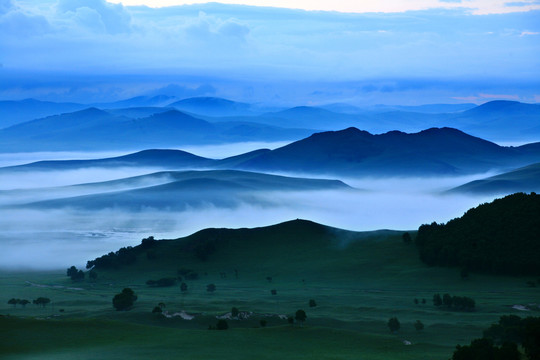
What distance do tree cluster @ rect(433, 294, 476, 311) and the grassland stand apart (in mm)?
1567

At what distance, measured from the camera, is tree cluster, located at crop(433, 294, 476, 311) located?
3957 inches

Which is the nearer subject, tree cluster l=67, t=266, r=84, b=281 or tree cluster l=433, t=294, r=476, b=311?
tree cluster l=433, t=294, r=476, b=311

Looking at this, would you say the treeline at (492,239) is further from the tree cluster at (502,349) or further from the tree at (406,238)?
the tree cluster at (502,349)

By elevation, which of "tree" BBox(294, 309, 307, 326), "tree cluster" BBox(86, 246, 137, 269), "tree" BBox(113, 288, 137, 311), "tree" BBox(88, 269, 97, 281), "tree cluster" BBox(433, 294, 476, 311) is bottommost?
"tree" BBox(294, 309, 307, 326)

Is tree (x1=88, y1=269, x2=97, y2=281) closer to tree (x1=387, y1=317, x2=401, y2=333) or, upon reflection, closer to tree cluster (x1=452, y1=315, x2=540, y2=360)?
tree (x1=387, y1=317, x2=401, y2=333)

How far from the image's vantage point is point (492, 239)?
13625 cm

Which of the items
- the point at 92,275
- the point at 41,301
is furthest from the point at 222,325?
the point at 92,275

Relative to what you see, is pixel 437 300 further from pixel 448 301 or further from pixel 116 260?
pixel 116 260

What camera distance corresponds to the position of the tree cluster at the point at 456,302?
330ft

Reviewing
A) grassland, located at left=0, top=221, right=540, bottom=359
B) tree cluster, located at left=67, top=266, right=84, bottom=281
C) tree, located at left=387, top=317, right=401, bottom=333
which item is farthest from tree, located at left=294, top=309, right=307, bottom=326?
tree cluster, located at left=67, top=266, right=84, bottom=281

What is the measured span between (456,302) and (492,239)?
3722 centimetres

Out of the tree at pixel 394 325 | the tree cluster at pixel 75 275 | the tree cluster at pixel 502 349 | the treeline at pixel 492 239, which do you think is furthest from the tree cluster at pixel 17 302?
the tree cluster at pixel 502 349

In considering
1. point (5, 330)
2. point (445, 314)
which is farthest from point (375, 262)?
point (5, 330)

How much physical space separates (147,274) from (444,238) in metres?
54.5
